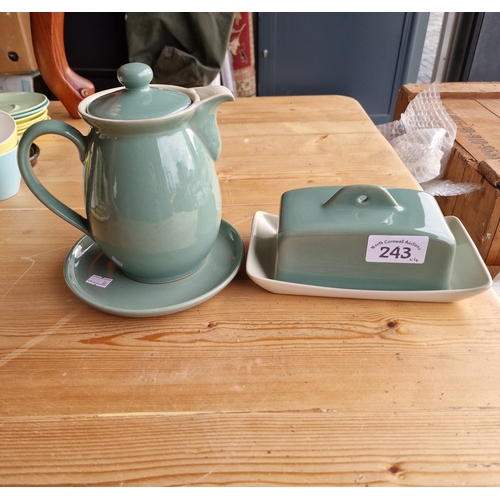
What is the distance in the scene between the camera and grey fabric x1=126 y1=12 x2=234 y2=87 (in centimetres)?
182

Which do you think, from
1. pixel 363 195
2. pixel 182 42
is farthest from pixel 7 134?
pixel 182 42

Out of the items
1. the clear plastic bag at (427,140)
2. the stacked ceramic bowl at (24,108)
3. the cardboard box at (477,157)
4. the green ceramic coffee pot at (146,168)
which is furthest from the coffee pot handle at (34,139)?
the cardboard box at (477,157)

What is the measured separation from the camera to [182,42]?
1879mm

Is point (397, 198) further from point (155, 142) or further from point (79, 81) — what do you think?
point (79, 81)

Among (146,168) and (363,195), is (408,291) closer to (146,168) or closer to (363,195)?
(363,195)

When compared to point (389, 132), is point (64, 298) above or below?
above

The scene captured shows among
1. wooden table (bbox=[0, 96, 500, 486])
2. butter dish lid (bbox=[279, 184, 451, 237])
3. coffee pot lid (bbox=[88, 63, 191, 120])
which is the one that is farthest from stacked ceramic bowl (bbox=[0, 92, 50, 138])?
butter dish lid (bbox=[279, 184, 451, 237])

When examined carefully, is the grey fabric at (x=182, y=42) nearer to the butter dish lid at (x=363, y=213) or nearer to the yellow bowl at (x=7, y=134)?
the yellow bowl at (x=7, y=134)

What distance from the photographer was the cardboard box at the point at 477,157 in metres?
1.14

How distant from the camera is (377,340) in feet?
1.57

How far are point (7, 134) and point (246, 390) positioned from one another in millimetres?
612

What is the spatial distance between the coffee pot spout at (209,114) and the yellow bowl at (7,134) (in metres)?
0.40
